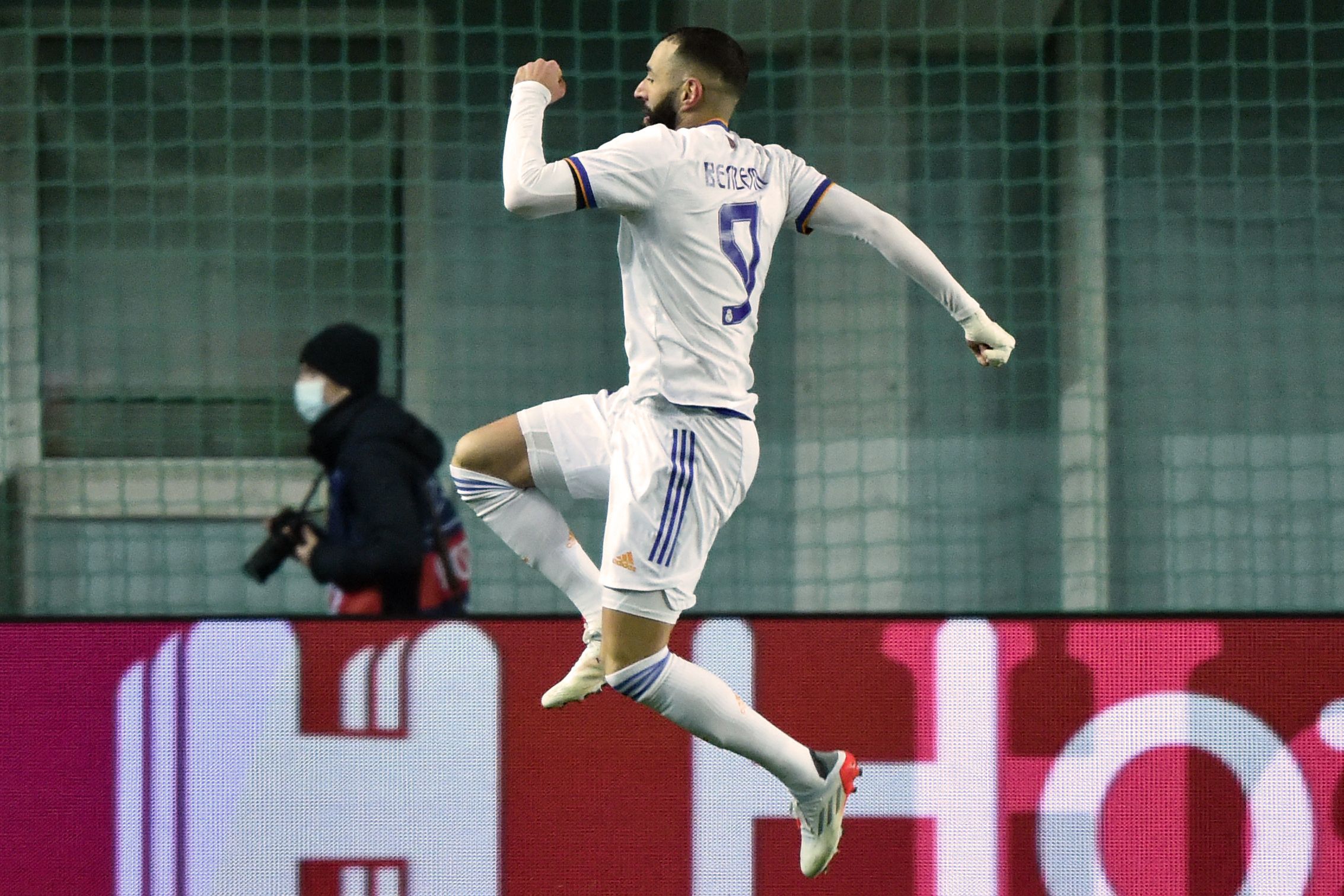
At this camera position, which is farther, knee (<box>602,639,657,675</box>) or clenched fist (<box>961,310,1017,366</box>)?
clenched fist (<box>961,310,1017,366</box>)

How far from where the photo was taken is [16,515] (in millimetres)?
5648

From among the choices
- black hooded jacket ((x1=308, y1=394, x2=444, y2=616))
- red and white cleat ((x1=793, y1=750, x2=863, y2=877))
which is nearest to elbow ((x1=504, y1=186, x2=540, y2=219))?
black hooded jacket ((x1=308, y1=394, x2=444, y2=616))

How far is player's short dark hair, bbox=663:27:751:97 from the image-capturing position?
10.4ft

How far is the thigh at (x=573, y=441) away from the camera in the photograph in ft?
11.0

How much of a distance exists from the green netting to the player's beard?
2.40m

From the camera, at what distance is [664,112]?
10.6 feet

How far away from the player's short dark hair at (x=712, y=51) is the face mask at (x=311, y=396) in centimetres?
147

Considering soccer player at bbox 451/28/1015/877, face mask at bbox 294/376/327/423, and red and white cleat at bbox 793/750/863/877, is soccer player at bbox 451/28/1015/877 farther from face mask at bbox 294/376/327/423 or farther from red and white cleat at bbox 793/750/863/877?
face mask at bbox 294/376/327/423

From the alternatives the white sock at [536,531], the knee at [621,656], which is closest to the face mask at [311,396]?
the white sock at [536,531]

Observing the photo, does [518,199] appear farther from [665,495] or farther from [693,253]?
[665,495]

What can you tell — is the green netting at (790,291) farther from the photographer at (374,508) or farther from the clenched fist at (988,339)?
the clenched fist at (988,339)

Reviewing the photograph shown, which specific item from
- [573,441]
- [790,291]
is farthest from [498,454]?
[790,291]

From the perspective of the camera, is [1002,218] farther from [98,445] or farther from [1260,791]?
[98,445]

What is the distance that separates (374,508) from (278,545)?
1.21 ft
